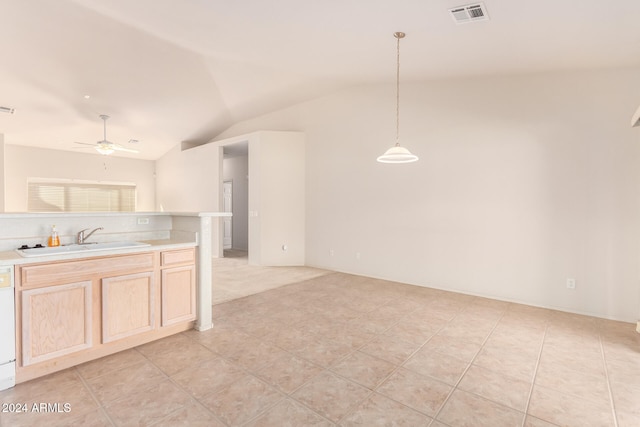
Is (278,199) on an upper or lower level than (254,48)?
lower

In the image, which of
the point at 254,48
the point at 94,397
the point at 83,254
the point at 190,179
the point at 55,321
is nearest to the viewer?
the point at 94,397

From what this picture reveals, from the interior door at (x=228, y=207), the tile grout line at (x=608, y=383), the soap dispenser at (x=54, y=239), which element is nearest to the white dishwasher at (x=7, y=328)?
the soap dispenser at (x=54, y=239)

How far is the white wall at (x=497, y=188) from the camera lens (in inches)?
139

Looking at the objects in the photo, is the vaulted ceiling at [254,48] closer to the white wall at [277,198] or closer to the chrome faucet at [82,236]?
the white wall at [277,198]

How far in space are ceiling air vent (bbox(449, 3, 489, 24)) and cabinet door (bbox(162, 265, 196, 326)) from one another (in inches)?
136

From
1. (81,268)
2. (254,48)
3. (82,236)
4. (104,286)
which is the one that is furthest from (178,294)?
(254,48)

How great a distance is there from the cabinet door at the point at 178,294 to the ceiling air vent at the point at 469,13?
3.46 m

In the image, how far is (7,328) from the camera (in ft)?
6.78

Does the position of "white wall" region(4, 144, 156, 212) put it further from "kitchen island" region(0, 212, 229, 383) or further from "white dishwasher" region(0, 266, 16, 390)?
"white dishwasher" region(0, 266, 16, 390)

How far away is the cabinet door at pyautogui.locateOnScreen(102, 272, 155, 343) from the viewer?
252cm

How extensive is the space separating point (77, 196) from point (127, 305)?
8.24 m

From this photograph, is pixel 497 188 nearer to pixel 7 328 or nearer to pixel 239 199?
pixel 7 328

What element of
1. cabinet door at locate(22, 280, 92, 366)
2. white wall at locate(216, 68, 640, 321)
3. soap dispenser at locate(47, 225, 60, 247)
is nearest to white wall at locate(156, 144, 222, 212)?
white wall at locate(216, 68, 640, 321)

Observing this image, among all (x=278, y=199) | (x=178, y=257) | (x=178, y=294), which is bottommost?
(x=178, y=294)
